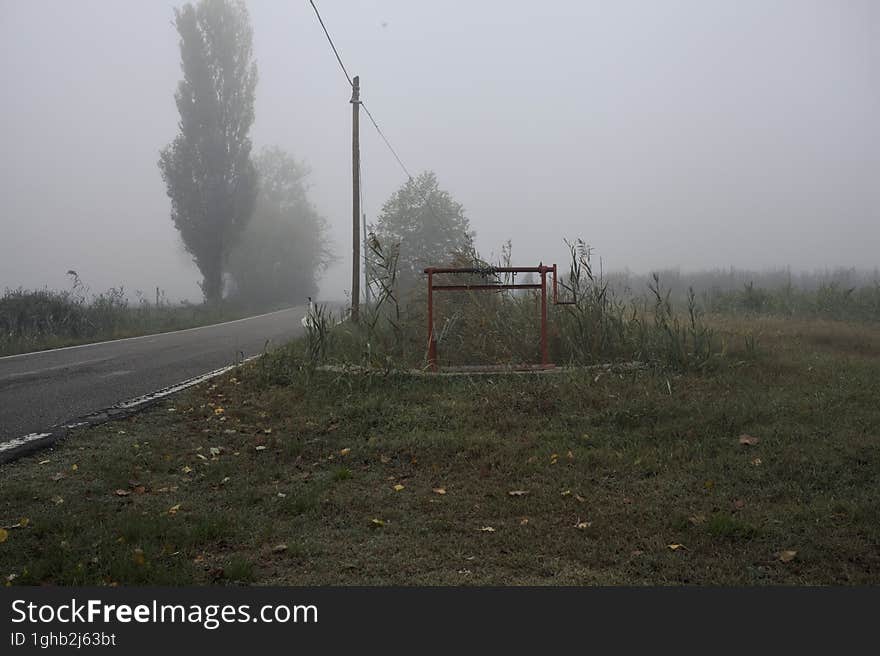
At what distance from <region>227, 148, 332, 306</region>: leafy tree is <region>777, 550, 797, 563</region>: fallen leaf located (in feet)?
127

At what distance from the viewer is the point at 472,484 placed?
5.07 m

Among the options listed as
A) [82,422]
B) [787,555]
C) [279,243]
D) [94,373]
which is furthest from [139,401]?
[279,243]

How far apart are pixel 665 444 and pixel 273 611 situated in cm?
383

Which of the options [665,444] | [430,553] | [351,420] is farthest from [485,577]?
[351,420]

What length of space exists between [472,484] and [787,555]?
2160 millimetres

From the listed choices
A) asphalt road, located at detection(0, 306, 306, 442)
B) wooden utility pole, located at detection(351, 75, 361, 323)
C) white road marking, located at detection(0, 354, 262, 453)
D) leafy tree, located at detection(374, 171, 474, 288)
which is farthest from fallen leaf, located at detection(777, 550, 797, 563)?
leafy tree, located at detection(374, 171, 474, 288)

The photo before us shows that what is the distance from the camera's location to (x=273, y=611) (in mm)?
3031

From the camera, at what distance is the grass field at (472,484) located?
3.70 meters

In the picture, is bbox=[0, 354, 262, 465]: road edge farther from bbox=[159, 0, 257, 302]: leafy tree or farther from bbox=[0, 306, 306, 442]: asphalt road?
bbox=[159, 0, 257, 302]: leafy tree

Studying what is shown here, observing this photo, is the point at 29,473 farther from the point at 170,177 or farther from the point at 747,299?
the point at 170,177

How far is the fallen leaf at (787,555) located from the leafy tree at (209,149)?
30.7m

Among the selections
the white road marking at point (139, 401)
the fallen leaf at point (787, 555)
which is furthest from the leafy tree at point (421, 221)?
the fallen leaf at point (787, 555)

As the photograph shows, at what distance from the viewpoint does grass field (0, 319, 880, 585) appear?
3703mm

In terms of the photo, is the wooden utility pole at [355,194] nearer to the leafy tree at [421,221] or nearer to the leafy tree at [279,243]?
the leafy tree at [421,221]
